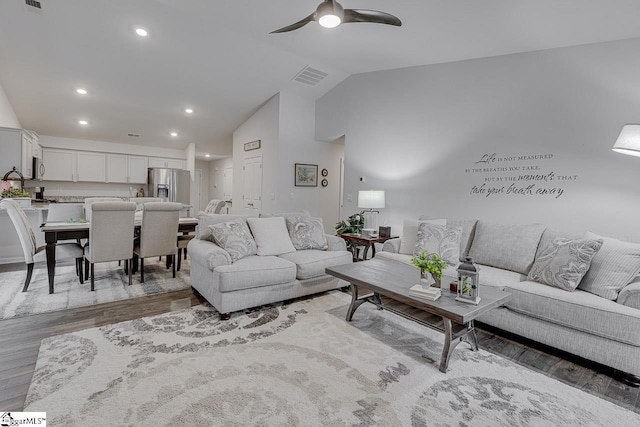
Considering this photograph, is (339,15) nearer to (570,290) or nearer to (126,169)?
(570,290)

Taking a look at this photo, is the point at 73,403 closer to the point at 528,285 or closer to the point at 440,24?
the point at 528,285

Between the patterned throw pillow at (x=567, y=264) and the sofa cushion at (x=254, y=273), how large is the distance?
7.52 feet

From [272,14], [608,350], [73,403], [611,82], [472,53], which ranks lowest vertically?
[73,403]

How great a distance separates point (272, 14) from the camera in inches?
142

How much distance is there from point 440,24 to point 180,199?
7.09m

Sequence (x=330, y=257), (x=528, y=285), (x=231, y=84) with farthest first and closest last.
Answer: (x=231, y=84) → (x=330, y=257) → (x=528, y=285)

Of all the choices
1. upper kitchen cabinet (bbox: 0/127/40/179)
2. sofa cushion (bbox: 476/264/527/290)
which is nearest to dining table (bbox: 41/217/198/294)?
upper kitchen cabinet (bbox: 0/127/40/179)

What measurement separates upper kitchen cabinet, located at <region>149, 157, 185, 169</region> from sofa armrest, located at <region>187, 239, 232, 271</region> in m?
5.81

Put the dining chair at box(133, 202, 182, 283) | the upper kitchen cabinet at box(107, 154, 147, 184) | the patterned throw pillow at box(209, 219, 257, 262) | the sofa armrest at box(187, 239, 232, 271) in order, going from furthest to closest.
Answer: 1. the upper kitchen cabinet at box(107, 154, 147, 184)
2. the dining chair at box(133, 202, 182, 283)
3. the patterned throw pillow at box(209, 219, 257, 262)
4. the sofa armrest at box(187, 239, 232, 271)

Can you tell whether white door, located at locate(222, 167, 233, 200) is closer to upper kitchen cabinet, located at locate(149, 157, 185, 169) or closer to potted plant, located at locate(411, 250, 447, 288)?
upper kitchen cabinet, located at locate(149, 157, 185, 169)

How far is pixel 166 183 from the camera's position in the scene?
307 inches

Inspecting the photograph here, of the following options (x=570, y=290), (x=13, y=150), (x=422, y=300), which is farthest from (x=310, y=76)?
(x=13, y=150)

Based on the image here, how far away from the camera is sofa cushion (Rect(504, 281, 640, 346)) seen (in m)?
2.04

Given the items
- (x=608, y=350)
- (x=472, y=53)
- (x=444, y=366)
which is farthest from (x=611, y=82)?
(x=444, y=366)
